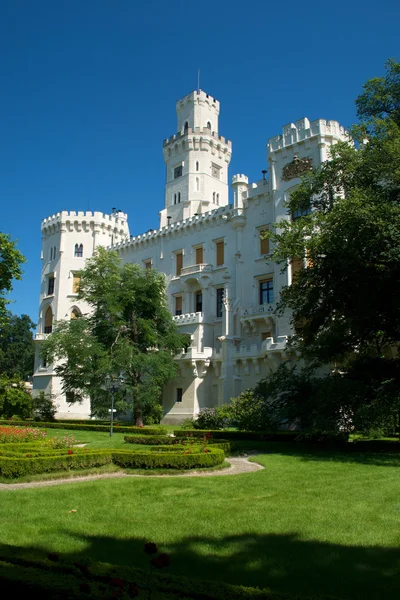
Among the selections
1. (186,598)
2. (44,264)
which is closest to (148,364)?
(44,264)

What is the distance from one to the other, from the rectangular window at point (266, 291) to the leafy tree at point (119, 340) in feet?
21.5

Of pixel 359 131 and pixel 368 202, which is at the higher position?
pixel 359 131

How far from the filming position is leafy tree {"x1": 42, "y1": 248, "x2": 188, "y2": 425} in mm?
32728

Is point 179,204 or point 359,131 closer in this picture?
point 359,131

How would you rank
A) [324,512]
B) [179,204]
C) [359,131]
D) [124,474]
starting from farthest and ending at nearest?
1. [179,204]
2. [359,131]
3. [124,474]
4. [324,512]

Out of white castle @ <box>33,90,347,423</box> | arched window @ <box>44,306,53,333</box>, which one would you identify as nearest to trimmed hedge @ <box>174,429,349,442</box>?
white castle @ <box>33,90,347,423</box>

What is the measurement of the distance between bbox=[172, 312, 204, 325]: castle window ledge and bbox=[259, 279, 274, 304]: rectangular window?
487cm

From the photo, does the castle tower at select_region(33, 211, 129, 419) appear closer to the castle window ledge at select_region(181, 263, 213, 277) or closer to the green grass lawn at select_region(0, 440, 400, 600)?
the castle window ledge at select_region(181, 263, 213, 277)

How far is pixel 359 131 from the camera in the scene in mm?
20984

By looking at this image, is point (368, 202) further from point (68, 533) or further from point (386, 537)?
point (68, 533)

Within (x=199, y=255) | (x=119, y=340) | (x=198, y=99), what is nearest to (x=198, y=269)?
(x=199, y=255)

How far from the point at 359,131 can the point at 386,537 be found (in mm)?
17488

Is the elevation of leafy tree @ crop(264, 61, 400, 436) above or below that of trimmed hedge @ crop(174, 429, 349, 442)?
above

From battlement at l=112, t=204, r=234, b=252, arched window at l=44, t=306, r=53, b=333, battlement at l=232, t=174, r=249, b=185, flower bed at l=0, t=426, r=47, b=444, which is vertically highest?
battlement at l=232, t=174, r=249, b=185
